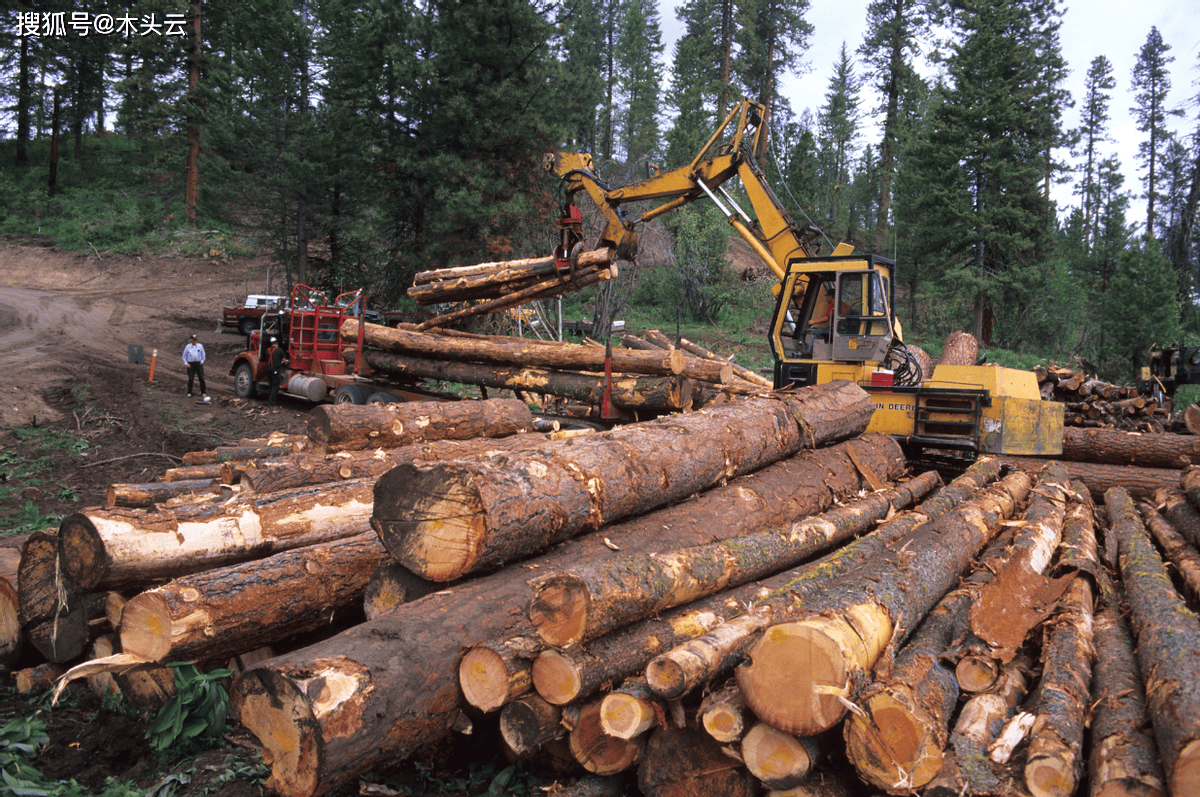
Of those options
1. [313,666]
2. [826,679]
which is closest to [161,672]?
[313,666]

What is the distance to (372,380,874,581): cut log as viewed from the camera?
343 cm

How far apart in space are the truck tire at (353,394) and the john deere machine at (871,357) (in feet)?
17.1

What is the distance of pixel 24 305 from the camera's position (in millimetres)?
Result: 23219

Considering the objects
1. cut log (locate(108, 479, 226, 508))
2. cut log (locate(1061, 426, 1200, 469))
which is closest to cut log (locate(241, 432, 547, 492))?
cut log (locate(108, 479, 226, 508))

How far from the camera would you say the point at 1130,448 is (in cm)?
903

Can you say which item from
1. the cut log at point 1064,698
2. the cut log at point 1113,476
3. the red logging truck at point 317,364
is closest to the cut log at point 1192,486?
the cut log at point 1113,476

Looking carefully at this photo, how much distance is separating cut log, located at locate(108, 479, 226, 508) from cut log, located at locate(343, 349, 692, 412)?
5039mm

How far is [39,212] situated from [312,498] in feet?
124

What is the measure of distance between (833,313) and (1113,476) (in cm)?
396

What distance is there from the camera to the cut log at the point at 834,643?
100 inches

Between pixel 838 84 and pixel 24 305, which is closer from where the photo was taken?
pixel 24 305

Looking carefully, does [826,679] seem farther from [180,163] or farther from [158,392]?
[180,163]

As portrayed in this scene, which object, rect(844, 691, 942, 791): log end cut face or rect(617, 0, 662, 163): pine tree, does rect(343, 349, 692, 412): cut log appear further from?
rect(617, 0, 662, 163): pine tree

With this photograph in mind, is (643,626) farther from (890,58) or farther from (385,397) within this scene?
(890,58)
